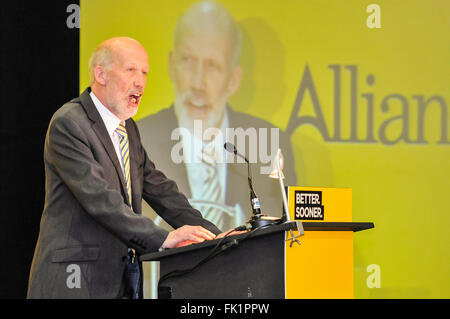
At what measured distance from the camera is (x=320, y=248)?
2707 millimetres

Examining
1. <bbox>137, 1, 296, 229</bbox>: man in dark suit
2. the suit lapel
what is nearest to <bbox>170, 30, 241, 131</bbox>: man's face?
<bbox>137, 1, 296, 229</bbox>: man in dark suit

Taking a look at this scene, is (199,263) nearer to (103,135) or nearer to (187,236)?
(187,236)

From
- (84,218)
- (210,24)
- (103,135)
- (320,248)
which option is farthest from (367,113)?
(84,218)

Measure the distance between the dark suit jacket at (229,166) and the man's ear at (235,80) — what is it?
0.14 m

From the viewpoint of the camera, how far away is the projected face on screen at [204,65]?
480 cm

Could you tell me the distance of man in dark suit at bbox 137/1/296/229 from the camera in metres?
4.77

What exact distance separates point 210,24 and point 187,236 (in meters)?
2.36

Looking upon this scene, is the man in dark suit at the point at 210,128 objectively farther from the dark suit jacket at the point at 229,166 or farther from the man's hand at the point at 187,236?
the man's hand at the point at 187,236

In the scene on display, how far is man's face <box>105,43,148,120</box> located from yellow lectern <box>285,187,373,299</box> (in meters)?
1.20

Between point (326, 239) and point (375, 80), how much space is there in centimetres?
252

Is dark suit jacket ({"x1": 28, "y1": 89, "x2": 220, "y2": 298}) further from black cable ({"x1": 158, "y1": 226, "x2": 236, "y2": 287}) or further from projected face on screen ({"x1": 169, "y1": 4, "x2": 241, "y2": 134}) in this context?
projected face on screen ({"x1": 169, "y1": 4, "x2": 241, "y2": 134})
